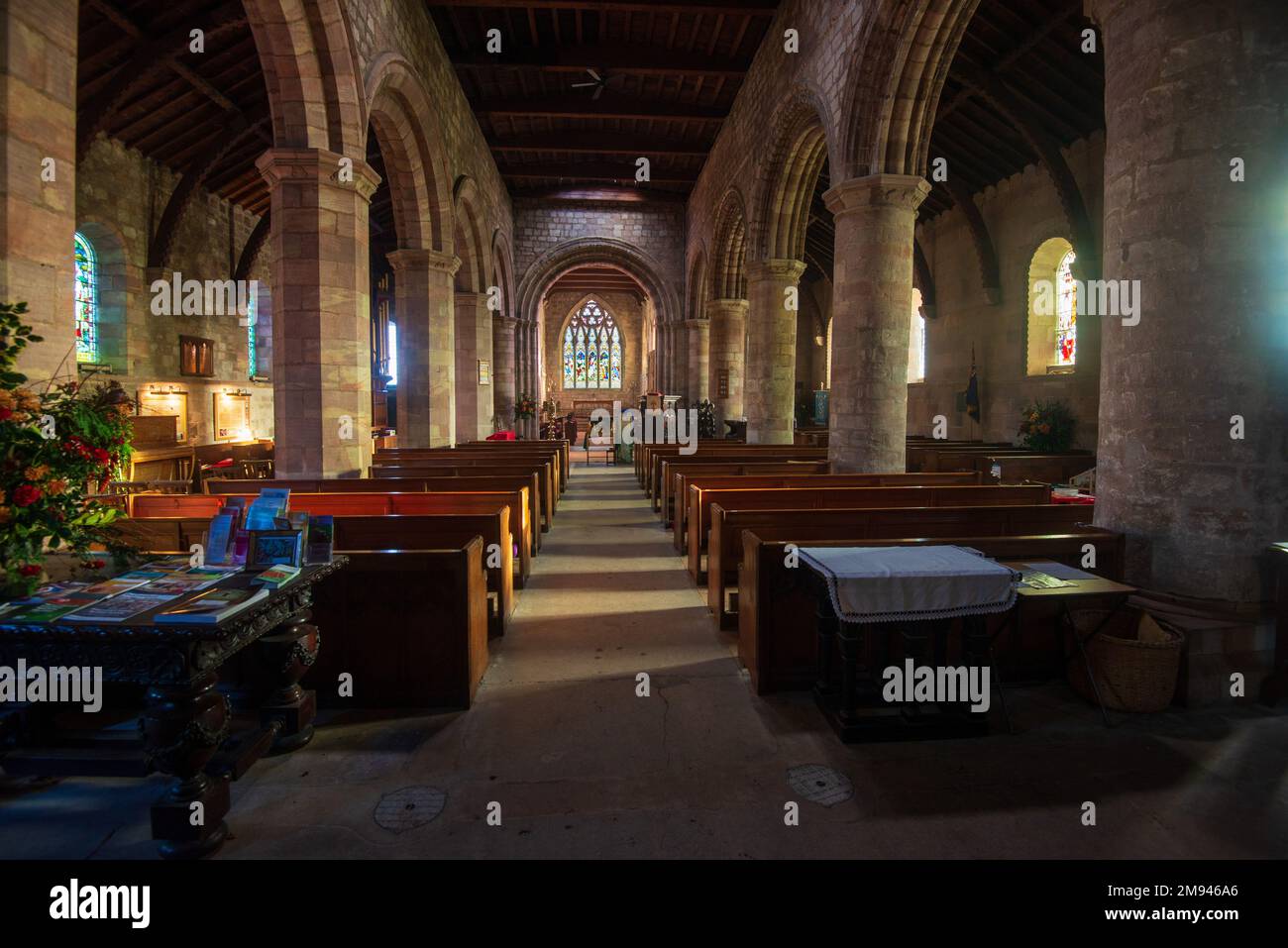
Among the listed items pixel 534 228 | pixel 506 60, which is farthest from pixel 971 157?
pixel 534 228

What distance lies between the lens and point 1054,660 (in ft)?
12.6

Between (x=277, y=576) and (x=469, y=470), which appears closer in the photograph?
(x=277, y=576)

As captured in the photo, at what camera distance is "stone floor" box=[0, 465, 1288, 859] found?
2359mm

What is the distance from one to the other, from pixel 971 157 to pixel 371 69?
9943 mm

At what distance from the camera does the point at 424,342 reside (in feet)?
36.5

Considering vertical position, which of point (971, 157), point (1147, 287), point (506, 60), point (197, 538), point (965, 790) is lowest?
point (965, 790)

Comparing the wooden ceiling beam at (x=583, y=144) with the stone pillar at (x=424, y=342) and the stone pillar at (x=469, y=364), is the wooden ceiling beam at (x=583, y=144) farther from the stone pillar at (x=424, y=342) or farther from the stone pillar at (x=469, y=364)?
the stone pillar at (x=424, y=342)

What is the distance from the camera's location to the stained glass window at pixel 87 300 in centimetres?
1120

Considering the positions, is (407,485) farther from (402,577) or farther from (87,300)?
(87,300)

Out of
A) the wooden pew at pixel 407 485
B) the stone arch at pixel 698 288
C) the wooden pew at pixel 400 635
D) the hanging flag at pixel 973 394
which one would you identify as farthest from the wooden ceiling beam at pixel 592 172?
the wooden pew at pixel 400 635

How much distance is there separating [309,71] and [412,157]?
12.5 feet

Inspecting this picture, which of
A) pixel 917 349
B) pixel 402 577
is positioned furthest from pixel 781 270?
pixel 402 577

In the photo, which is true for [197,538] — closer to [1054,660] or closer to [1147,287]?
[1054,660]

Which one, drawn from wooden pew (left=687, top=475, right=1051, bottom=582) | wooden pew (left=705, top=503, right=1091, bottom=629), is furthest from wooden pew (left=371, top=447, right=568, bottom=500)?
wooden pew (left=705, top=503, right=1091, bottom=629)
